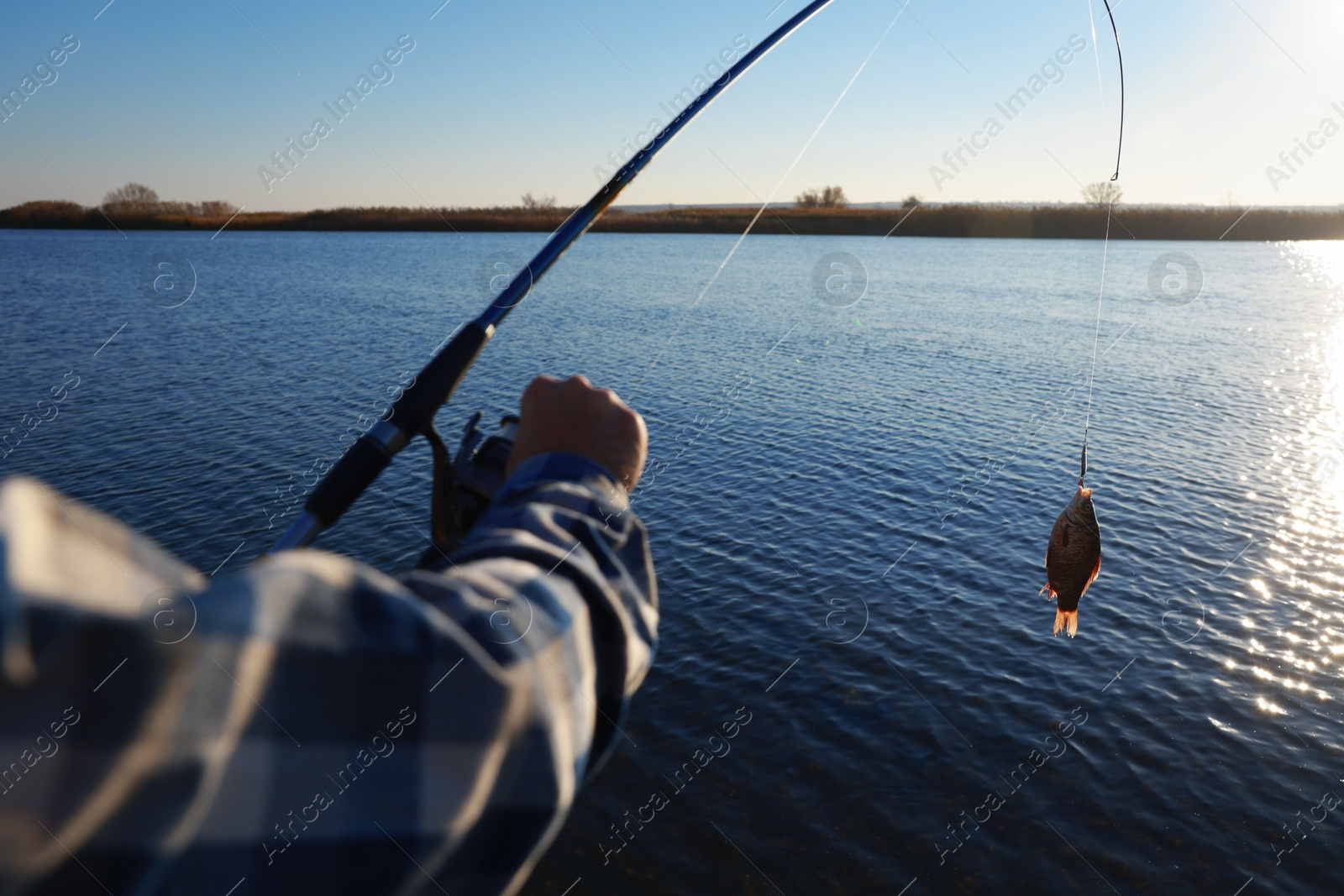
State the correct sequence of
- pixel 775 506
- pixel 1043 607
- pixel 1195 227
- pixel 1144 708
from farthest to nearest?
pixel 1195 227, pixel 775 506, pixel 1043 607, pixel 1144 708

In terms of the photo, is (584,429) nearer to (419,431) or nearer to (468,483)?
(468,483)

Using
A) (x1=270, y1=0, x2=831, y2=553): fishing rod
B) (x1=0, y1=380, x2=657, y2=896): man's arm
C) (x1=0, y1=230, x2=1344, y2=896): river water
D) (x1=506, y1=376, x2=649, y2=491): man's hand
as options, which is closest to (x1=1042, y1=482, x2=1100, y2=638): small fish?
(x1=0, y1=230, x2=1344, y2=896): river water

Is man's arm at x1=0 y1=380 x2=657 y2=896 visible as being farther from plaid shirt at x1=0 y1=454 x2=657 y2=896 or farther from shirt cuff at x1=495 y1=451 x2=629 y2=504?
shirt cuff at x1=495 y1=451 x2=629 y2=504

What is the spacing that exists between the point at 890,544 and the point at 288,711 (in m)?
15.2

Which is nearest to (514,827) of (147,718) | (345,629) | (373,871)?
(373,871)

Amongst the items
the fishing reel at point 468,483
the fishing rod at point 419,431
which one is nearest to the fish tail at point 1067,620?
the fishing rod at point 419,431

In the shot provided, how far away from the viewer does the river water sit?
355 inches

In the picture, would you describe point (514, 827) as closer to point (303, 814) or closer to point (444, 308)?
point (303, 814)

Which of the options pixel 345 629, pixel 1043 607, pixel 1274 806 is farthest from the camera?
pixel 1043 607

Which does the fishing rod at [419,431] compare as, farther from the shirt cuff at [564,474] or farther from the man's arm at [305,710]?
the man's arm at [305,710]

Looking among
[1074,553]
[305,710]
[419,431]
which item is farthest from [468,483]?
[1074,553]

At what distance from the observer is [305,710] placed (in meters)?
0.85

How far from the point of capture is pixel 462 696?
1.00m

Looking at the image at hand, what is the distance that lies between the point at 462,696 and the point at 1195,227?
107226 mm
